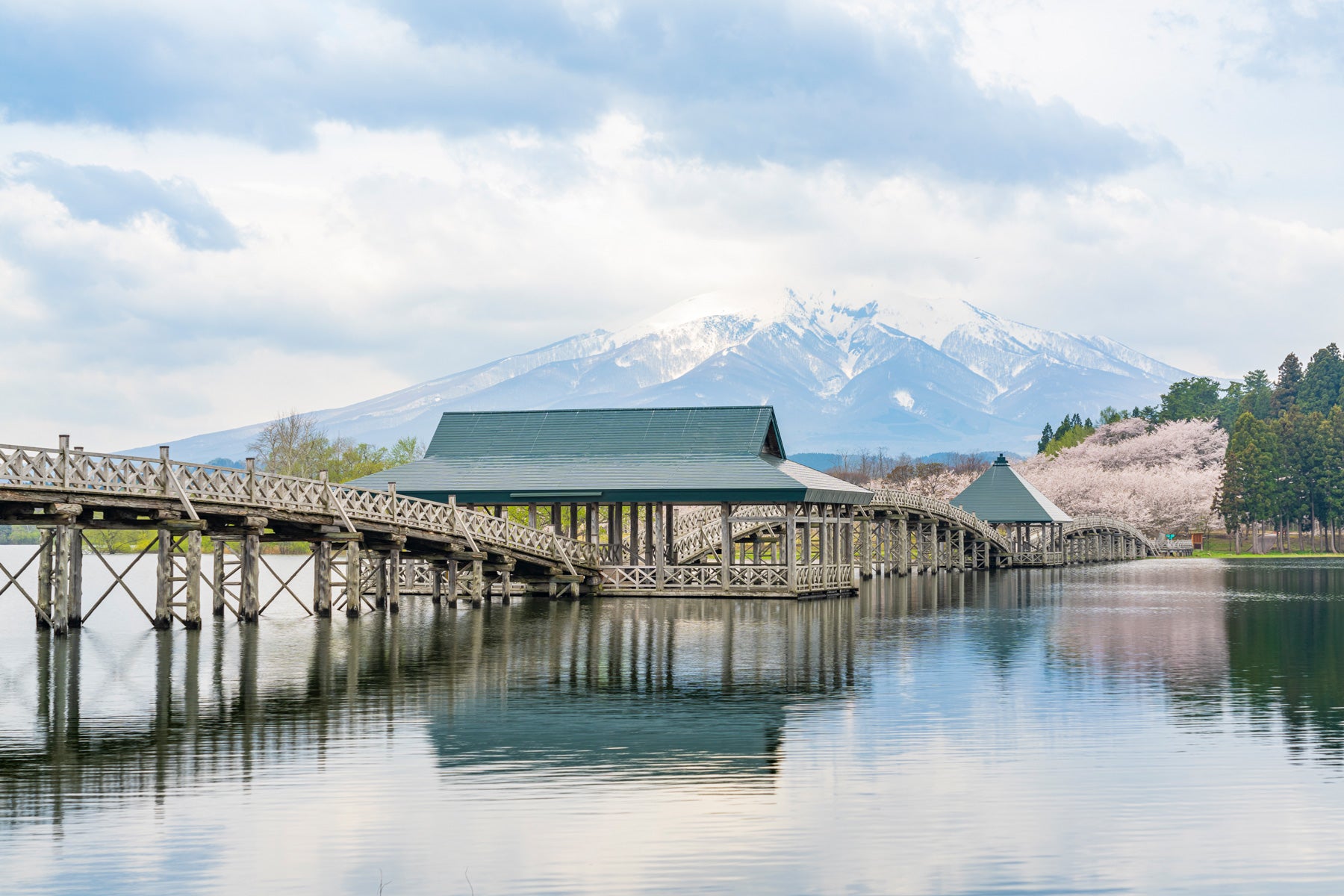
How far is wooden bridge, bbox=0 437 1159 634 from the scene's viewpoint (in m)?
34.0

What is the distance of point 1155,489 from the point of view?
441ft

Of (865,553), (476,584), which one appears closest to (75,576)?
(476,584)

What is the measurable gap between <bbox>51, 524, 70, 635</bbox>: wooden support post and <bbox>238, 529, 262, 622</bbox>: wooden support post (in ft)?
14.6

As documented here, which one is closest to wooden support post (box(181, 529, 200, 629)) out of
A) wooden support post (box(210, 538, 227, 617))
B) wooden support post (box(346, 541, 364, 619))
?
wooden support post (box(210, 538, 227, 617))

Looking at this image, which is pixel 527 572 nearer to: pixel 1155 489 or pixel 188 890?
pixel 188 890

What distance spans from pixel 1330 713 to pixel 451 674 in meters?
14.7

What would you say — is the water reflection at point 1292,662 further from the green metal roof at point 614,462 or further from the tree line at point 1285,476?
the tree line at point 1285,476

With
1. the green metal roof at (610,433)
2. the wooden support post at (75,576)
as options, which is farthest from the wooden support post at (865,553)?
the wooden support post at (75,576)

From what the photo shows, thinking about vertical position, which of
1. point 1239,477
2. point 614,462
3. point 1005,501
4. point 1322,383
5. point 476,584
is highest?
point 1322,383

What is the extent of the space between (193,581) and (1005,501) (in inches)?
2470

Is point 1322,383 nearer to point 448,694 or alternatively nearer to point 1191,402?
point 1191,402

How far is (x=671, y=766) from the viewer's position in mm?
16875

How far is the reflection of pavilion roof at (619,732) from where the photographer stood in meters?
17.2

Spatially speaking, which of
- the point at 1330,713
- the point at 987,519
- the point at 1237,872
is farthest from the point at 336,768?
the point at 987,519
